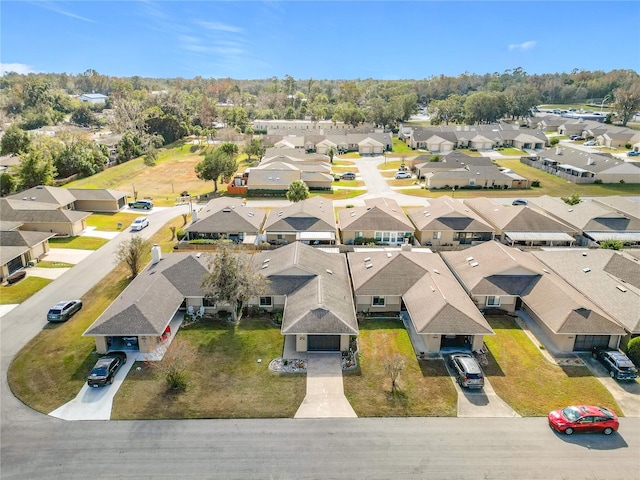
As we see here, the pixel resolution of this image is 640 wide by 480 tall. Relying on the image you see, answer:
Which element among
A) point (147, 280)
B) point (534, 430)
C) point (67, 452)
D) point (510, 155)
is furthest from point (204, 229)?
point (510, 155)

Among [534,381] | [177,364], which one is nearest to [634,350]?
[534,381]

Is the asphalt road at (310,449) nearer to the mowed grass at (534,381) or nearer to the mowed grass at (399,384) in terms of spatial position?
the mowed grass at (399,384)

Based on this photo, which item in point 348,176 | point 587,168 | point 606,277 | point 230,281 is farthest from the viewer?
point 348,176

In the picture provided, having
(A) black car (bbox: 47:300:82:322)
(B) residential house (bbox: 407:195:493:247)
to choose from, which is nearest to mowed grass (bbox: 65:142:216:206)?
(A) black car (bbox: 47:300:82:322)

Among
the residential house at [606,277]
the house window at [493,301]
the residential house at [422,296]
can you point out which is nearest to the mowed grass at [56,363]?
the residential house at [422,296]

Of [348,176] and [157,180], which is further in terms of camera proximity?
[157,180]

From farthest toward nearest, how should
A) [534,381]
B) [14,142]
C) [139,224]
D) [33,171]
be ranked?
1. [14,142]
2. [33,171]
3. [139,224]
4. [534,381]

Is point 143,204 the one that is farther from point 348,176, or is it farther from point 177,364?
point 177,364

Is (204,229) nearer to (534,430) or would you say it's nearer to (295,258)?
(295,258)
